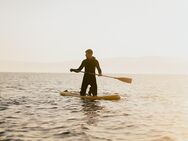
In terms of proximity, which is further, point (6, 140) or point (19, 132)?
point (19, 132)

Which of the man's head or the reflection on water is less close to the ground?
the man's head

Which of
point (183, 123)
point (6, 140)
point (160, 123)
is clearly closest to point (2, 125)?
A: point (6, 140)

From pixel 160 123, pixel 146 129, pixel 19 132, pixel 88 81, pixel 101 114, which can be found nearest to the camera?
pixel 19 132

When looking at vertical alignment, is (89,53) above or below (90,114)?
above

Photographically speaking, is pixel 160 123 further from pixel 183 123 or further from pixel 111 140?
pixel 111 140

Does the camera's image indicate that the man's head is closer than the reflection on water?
No

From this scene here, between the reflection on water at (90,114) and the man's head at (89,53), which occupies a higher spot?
the man's head at (89,53)

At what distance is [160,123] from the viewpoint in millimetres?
13164

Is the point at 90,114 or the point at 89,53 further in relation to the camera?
the point at 89,53

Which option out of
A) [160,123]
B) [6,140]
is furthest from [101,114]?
[6,140]

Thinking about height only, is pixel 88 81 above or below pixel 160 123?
above

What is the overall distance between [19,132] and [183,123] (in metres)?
5.80

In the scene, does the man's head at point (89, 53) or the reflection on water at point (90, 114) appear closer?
the reflection on water at point (90, 114)

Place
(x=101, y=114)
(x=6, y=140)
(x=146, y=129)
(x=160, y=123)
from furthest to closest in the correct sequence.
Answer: (x=101, y=114) < (x=160, y=123) < (x=146, y=129) < (x=6, y=140)
